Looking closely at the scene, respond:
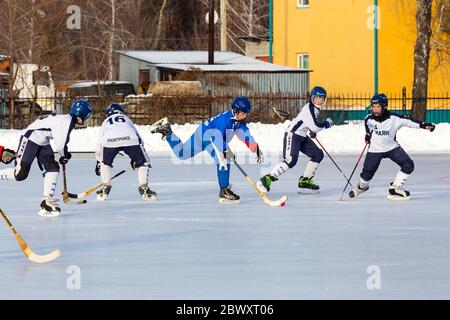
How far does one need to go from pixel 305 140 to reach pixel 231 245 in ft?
15.3

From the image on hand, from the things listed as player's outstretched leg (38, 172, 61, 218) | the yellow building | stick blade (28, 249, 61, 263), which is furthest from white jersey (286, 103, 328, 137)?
the yellow building

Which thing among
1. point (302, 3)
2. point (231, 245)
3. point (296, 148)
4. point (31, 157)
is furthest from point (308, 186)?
point (302, 3)

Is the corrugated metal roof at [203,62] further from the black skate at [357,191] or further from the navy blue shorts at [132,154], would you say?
the navy blue shorts at [132,154]

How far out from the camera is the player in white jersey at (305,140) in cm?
1305

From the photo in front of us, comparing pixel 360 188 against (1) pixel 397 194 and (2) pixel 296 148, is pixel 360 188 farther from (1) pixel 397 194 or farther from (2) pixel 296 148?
(2) pixel 296 148

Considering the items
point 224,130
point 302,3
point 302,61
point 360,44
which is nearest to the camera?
point 224,130

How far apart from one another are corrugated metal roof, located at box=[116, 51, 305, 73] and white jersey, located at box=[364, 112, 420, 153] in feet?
66.4

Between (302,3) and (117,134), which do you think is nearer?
(117,134)

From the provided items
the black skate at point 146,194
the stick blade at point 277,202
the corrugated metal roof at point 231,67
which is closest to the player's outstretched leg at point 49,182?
the black skate at point 146,194

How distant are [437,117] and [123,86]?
34.9ft

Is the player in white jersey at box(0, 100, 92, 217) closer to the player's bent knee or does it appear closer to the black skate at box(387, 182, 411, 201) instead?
the player's bent knee

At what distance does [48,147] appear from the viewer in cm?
1103

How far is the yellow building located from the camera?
3375 cm

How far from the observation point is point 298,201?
40.9 feet
